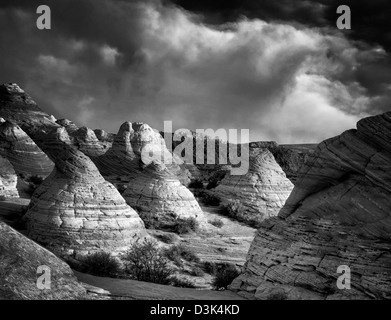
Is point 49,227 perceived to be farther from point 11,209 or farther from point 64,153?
point 11,209

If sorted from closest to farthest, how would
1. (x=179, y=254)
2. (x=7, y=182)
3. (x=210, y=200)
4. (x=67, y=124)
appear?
(x=179, y=254) < (x=7, y=182) < (x=210, y=200) < (x=67, y=124)

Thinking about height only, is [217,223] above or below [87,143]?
below

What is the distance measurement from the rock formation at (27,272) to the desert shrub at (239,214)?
18765mm

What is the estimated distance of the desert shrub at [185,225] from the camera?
857 inches

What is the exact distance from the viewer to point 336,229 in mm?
9164

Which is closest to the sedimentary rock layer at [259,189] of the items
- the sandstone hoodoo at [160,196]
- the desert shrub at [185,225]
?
the sandstone hoodoo at [160,196]

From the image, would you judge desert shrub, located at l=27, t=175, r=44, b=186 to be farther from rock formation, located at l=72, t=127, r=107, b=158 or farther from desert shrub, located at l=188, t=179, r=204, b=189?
desert shrub, located at l=188, t=179, r=204, b=189

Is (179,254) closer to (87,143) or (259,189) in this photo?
(259,189)

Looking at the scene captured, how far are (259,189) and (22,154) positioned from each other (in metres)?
19.5

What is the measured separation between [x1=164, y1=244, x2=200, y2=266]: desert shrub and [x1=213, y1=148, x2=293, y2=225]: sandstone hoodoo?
8.83 m

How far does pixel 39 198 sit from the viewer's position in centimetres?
1789

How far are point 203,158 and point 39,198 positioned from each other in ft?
147

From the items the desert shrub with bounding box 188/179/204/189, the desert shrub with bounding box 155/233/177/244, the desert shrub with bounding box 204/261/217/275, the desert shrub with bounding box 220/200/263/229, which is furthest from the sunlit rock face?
the desert shrub with bounding box 204/261/217/275

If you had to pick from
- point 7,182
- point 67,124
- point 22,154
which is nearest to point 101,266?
point 7,182
